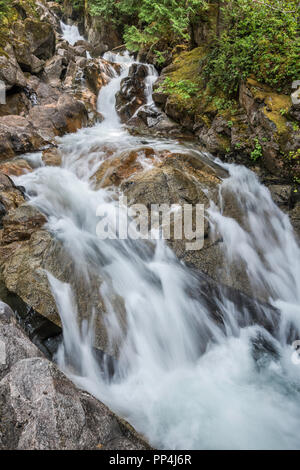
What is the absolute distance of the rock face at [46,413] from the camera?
176 cm

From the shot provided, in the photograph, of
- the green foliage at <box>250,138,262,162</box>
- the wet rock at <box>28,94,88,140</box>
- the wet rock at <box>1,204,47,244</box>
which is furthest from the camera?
the wet rock at <box>28,94,88,140</box>

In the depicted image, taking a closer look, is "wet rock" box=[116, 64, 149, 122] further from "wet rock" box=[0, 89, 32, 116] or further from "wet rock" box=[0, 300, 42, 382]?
"wet rock" box=[0, 300, 42, 382]

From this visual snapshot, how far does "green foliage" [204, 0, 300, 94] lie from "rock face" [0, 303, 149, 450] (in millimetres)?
7599

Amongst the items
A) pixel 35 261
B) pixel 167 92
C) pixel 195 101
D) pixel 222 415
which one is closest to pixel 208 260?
pixel 222 415

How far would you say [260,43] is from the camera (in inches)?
253

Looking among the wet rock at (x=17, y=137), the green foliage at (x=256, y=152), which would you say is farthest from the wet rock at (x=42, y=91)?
the green foliage at (x=256, y=152)

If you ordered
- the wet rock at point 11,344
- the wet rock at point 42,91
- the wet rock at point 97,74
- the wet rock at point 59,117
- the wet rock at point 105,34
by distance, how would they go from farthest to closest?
the wet rock at point 105,34, the wet rock at point 97,74, the wet rock at point 42,91, the wet rock at point 59,117, the wet rock at point 11,344

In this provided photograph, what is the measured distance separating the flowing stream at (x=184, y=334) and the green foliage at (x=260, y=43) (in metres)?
2.79

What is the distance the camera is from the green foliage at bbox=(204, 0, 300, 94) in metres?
6.12

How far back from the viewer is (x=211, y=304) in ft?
14.7

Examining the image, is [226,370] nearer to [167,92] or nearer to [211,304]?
[211,304]

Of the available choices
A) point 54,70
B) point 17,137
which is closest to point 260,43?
point 17,137

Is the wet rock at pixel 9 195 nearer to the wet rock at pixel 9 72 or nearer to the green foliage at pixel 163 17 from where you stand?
the wet rock at pixel 9 72

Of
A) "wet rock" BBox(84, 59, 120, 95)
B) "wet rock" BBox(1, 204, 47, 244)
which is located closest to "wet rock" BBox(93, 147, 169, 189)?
"wet rock" BBox(1, 204, 47, 244)
